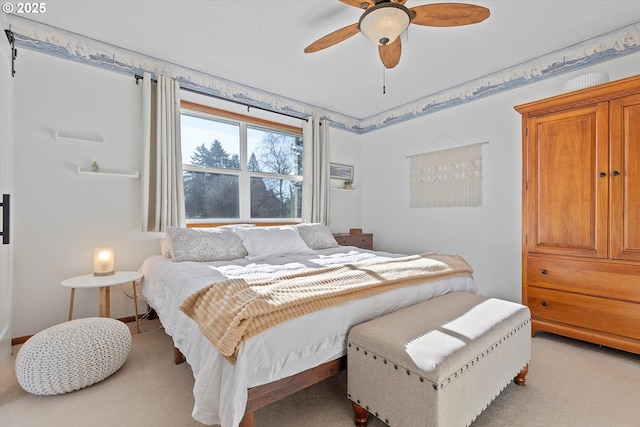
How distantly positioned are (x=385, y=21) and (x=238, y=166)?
2422mm

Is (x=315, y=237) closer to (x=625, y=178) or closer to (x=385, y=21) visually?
(x=385, y=21)

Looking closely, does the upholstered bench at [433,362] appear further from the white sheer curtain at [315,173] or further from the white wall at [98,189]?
the white sheer curtain at [315,173]

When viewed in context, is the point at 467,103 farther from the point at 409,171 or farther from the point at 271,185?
the point at 271,185

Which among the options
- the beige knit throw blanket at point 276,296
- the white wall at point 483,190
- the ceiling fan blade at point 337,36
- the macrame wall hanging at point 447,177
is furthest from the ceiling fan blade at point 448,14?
Result: the macrame wall hanging at point 447,177

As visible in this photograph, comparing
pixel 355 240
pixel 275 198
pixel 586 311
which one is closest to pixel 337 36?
pixel 275 198

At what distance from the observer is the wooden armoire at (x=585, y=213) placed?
212 cm

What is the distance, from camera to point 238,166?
11.9 feet

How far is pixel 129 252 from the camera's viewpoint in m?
2.83

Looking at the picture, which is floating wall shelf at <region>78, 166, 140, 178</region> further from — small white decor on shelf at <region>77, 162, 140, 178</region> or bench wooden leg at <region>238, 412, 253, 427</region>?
bench wooden leg at <region>238, 412, 253, 427</region>

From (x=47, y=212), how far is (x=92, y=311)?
Result: 95cm

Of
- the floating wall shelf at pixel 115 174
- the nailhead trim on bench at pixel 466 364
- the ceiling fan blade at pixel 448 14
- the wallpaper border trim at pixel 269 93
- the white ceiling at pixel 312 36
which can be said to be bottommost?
the nailhead trim on bench at pixel 466 364

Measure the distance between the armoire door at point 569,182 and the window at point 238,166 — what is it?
271cm

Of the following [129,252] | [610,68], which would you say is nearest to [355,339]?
[129,252]

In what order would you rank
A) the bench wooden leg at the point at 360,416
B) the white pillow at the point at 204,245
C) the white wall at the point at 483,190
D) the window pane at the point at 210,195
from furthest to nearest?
the window pane at the point at 210,195
the white wall at the point at 483,190
the white pillow at the point at 204,245
the bench wooden leg at the point at 360,416
